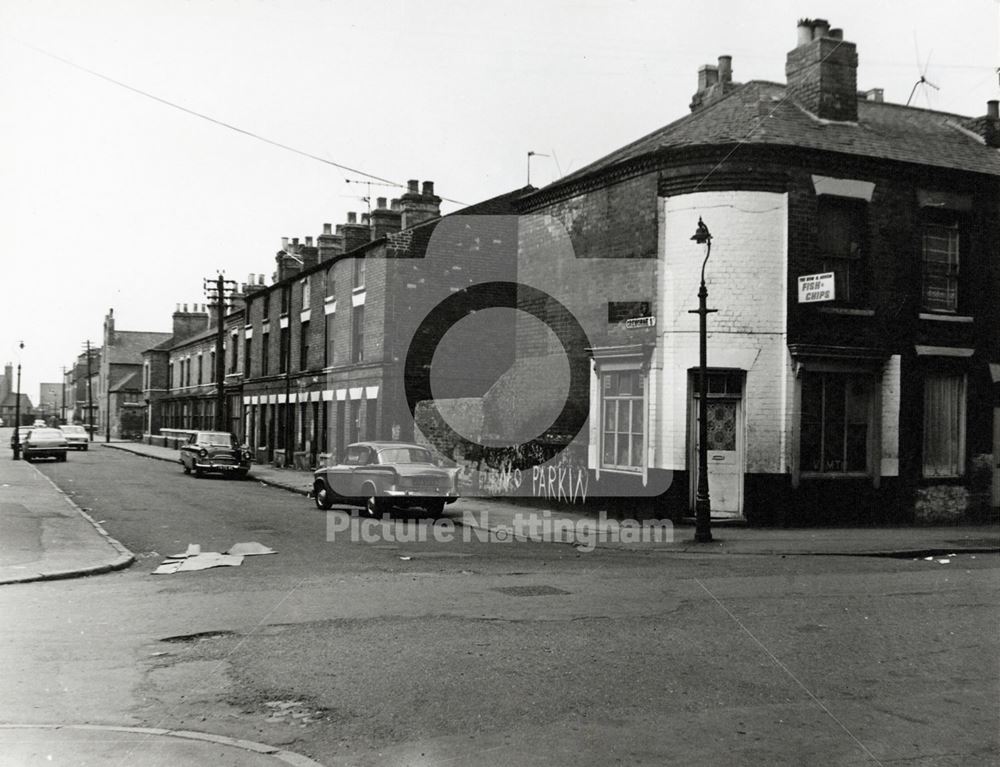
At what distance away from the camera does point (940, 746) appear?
5.38 m

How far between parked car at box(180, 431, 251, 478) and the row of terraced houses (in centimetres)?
1142

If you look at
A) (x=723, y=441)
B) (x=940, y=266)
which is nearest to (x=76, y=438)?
(x=723, y=441)

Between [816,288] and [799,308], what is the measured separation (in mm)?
782

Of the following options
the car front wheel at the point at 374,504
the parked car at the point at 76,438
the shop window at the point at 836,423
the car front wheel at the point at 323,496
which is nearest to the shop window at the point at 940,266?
the shop window at the point at 836,423

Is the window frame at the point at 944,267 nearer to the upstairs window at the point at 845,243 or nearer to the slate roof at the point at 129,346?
the upstairs window at the point at 845,243

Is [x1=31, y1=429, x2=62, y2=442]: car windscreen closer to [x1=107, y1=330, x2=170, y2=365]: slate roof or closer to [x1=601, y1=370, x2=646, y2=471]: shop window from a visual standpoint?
[x1=601, y1=370, x2=646, y2=471]: shop window

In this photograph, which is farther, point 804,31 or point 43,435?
point 43,435

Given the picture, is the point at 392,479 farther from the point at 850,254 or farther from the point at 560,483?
the point at 850,254

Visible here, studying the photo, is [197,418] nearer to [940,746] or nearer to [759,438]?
[759,438]

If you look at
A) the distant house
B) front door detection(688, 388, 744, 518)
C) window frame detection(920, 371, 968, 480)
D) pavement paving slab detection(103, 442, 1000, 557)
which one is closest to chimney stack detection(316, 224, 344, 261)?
pavement paving slab detection(103, 442, 1000, 557)

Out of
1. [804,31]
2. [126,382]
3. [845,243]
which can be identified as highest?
[804,31]

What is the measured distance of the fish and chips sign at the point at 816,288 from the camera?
54.7 feet

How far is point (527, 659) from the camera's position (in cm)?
709

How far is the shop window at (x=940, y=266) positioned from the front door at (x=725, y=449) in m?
5.38
